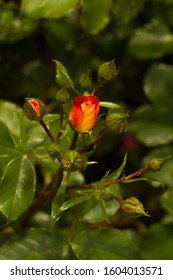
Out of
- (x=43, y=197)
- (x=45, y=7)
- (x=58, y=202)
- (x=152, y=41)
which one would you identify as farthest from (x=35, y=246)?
(x=152, y=41)

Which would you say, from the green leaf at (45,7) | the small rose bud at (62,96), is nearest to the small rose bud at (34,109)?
the small rose bud at (62,96)

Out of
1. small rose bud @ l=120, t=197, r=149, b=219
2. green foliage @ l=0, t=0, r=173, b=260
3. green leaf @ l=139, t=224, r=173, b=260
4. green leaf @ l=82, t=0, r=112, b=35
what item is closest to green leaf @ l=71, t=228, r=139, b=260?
green foliage @ l=0, t=0, r=173, b=260

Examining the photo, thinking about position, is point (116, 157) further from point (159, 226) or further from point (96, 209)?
point (96, 209)

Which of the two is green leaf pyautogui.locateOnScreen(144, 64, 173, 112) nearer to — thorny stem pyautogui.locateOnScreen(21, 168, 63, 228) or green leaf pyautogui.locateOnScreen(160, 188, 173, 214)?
green leaf pyautogui.locateOnScreen(160, 188, 173, 214)

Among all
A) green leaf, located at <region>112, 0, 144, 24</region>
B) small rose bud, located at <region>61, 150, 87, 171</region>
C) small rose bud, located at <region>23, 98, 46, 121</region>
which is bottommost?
Answer: small rose bud, located at <region>61, 150, 87, 171</region>

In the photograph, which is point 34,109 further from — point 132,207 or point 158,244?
point 158,244

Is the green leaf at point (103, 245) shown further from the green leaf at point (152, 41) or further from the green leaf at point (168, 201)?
the green leaf at point (152, 41)
